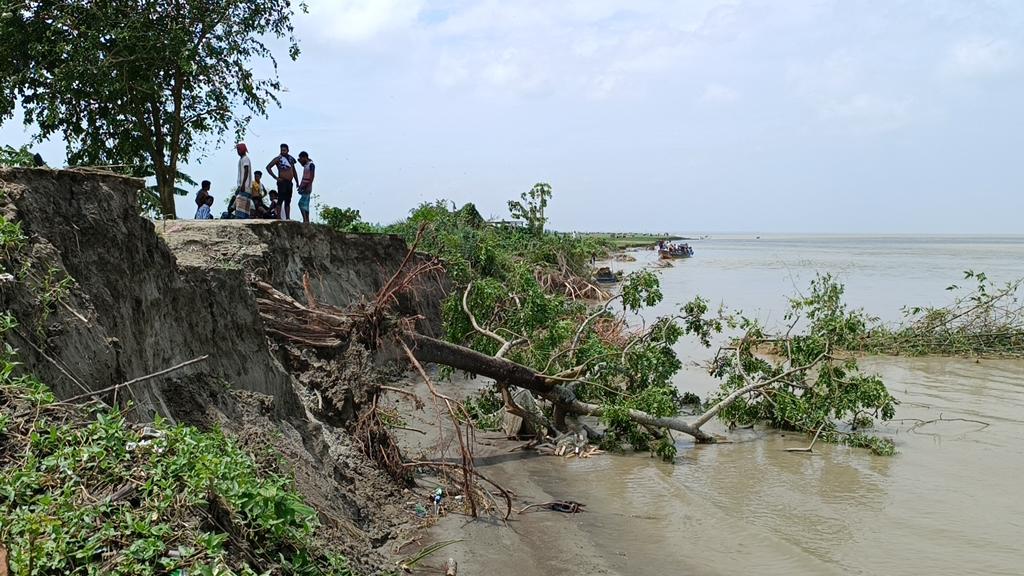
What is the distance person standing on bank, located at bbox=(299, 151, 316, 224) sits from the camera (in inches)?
561

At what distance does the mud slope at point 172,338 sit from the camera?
4.69 m

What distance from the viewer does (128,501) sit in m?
3.46

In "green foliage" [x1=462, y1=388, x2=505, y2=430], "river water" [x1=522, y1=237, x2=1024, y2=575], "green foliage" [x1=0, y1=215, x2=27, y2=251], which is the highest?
"green foliage" [x1=0, y1=215, x2=27, y2=251]

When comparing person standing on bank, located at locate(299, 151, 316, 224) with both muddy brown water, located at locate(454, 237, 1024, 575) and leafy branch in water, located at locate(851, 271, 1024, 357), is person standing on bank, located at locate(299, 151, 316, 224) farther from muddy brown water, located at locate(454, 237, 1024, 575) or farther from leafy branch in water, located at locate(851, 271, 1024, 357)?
leafy branch in water, located at locate(851, 271, 1024, 357)

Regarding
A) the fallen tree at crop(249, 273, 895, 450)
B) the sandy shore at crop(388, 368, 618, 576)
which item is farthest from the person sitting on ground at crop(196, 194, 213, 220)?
the sandy shore at crop(388, 368, 618, 576)

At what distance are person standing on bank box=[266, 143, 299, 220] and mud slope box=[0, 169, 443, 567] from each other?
4413 mm

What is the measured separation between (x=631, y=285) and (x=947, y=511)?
16.5 ft

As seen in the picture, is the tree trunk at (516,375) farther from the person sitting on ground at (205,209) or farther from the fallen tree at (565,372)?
the person sitting on ground at (205,209)

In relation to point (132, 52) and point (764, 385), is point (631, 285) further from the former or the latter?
point (132, 52)

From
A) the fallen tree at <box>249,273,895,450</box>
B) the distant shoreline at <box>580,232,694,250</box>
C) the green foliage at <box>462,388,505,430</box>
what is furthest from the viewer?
the distant shoreline at <box>580,232,694,250</box>

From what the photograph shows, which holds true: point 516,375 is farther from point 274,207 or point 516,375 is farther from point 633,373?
point 274,207

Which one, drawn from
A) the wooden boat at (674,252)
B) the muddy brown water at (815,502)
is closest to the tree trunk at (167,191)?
the muddy brown water at (815,502)

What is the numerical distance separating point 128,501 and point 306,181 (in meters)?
11.4

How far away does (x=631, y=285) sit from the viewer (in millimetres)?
12164
